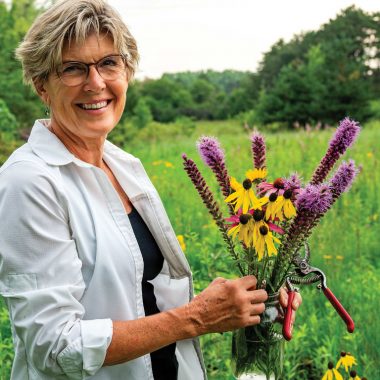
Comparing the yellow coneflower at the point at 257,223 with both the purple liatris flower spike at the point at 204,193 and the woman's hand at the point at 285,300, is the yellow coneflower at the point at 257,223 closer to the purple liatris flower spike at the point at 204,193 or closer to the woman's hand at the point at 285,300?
the purple liatris flower spike at the point at 204,193

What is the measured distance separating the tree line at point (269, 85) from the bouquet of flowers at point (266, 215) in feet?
4.04

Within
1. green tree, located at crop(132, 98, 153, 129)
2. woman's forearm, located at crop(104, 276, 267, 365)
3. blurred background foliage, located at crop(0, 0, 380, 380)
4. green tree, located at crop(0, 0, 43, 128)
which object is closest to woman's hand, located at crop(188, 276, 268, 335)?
woman's forearm, located at crop(104, 276, 267, 365)

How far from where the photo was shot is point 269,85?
34969mm

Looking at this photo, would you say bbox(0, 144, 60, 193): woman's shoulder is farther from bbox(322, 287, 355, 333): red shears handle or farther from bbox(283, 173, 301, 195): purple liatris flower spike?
bbox(322, 287, 355, 333): red shears handle

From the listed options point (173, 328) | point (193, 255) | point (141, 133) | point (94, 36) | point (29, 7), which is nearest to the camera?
point (173, 328)

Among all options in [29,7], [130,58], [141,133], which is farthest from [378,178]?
[29,7]

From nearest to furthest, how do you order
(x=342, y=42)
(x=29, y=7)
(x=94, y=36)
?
(x=94, y=36)
(x=29, y=7)
(x=342, y=42)

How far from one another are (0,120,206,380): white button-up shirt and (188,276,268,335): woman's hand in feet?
0.68

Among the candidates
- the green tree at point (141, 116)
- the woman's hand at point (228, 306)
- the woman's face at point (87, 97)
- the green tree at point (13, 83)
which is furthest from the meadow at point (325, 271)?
the green tree at point (141, 116)

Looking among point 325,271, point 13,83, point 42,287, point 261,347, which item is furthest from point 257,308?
point 13,83

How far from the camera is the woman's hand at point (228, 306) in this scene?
1440 millimetres

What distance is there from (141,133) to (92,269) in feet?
58.2

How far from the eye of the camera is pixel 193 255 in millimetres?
3717

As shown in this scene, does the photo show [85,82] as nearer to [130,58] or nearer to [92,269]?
[130,58]
